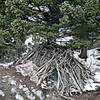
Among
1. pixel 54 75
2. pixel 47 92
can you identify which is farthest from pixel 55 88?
pixel 54 75

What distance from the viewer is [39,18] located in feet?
19.0

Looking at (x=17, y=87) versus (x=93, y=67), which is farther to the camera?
(x=93, y=67)

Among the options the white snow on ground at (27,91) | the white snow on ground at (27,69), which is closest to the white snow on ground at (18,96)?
the white snow on ground at (27,91)

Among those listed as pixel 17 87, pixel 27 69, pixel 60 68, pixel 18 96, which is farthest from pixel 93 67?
pixel 18 96

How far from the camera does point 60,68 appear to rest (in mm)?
5246

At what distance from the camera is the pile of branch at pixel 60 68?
4.68 m

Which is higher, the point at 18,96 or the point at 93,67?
the point at 93,67

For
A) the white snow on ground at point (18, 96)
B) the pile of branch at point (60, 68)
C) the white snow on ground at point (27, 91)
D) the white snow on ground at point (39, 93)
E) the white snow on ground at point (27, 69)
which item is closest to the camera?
the white snow on ground at point (18, 96)

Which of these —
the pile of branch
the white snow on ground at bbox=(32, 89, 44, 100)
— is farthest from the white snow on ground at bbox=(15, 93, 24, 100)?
the pile of branch

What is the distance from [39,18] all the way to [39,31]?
3.25ft

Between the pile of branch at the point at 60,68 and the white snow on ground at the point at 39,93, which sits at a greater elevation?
the pile of branch at the point at 60,68

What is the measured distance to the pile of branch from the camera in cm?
468

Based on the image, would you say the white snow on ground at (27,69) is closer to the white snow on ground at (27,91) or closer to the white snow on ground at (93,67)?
the white snow on ground at (27,91)

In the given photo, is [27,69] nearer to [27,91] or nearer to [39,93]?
[27,91]
